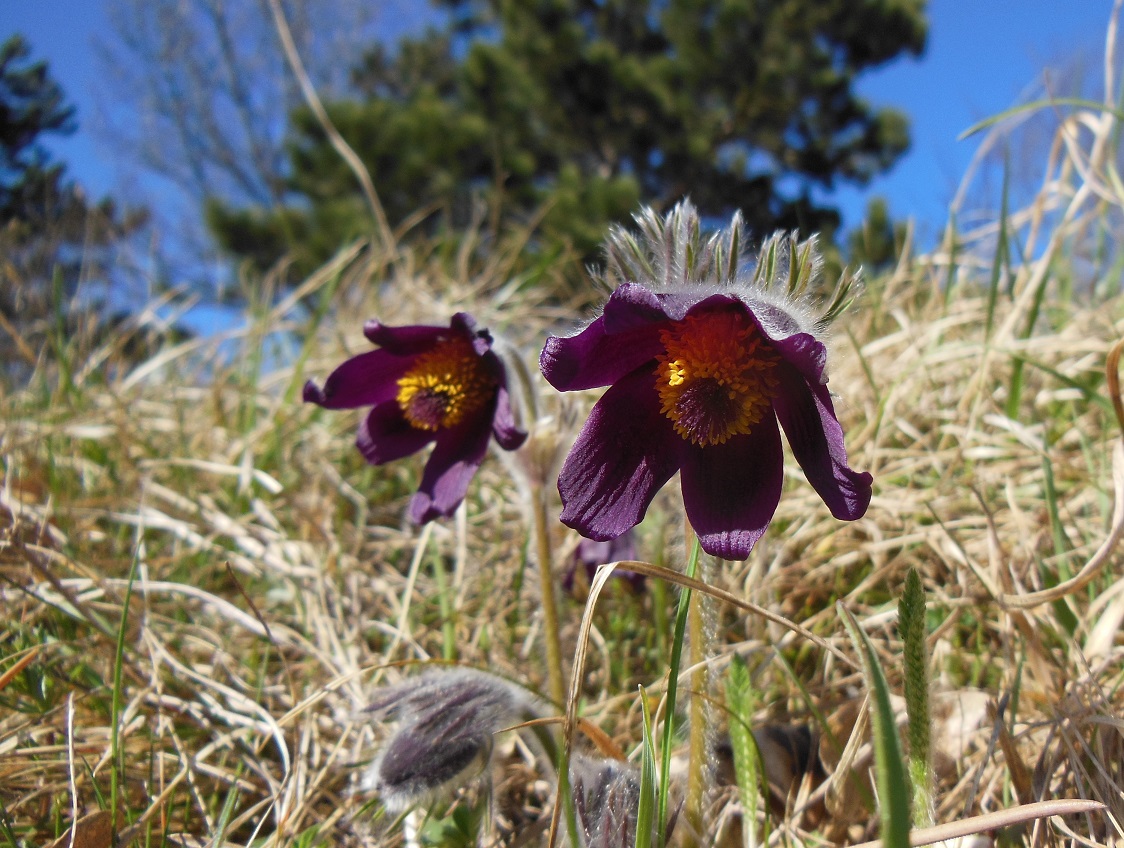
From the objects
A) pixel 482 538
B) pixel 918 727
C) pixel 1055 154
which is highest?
pixel 1055 154

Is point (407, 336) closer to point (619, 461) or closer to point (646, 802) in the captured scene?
point (619, 461)

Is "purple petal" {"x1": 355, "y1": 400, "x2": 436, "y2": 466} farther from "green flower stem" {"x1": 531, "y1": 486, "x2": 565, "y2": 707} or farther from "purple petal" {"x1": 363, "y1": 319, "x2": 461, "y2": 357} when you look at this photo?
"green flower stem" {"x1": 531, "y1": 486, "x2": 565, "y2": 707}

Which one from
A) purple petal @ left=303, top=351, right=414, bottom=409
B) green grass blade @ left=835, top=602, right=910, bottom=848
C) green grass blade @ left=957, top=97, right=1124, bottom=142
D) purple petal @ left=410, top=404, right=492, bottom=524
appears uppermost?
green grass blade @ left=957, top=97, right=1124, bottom=142

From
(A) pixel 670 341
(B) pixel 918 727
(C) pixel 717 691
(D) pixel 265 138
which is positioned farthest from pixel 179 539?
(D) pixel 265 138

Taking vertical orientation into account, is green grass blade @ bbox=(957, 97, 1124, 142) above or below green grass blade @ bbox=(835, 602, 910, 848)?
above

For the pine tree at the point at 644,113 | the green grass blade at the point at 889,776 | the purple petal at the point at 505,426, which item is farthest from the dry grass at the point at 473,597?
the pine tree at the point at 644,113

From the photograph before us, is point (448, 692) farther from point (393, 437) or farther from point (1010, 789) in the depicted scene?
point (1010, 789)

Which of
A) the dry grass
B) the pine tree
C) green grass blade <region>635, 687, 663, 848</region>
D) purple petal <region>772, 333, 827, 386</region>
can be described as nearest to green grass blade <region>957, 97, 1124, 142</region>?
the dry grass

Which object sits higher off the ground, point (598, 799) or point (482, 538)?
point (482, 538)
